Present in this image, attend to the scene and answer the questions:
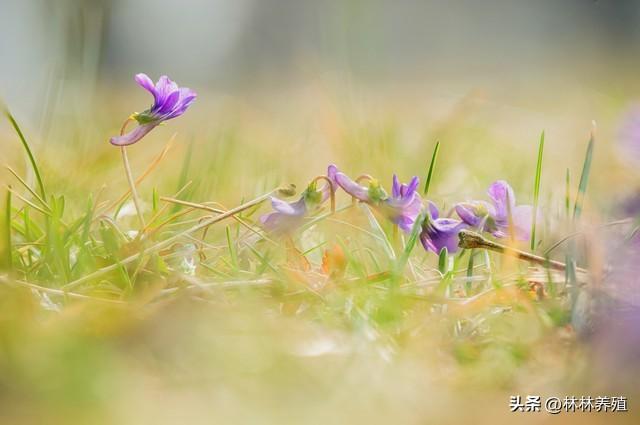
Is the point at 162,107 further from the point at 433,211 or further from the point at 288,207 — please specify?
the point at 433,211

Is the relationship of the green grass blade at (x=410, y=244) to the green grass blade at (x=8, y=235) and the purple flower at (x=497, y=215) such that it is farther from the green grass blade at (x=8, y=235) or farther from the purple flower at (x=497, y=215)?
the green grass blade at (x=8, y=235)

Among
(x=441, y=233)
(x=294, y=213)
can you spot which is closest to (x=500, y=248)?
(x=441, y=233)

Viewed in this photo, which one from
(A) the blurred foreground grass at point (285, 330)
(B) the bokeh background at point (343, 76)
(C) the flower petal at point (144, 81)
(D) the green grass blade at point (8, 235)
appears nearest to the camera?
(A) the blurred foreground grass at point (285, 330)

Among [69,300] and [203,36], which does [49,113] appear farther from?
[203,36]

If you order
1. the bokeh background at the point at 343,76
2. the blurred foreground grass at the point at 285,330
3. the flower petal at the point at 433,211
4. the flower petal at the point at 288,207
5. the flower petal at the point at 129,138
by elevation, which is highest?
the flower petal at the point at 129,138

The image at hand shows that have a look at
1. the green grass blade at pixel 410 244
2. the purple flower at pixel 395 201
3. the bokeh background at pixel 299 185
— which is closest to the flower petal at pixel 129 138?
the bokeh background at pixel 299 185

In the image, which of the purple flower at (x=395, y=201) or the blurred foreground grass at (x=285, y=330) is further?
the purple flower at (x=395, y=201)

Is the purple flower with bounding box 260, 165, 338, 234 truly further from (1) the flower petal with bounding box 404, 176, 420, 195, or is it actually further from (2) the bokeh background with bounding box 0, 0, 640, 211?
(2) the bokeh background with bounding box 0, 0, 640, 211

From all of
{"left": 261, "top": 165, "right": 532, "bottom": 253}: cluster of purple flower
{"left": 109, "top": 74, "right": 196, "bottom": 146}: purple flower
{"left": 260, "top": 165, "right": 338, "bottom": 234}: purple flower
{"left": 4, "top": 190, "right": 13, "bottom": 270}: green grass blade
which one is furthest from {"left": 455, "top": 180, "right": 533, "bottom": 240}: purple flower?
{"left": 4, "top": 190, "right": 13, "bottom": 270}: green grass blade
